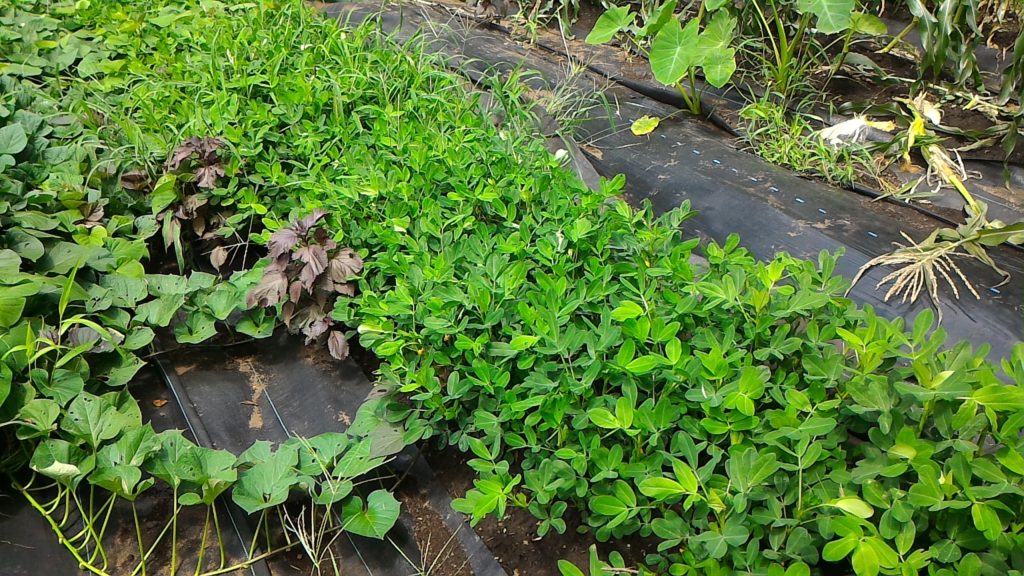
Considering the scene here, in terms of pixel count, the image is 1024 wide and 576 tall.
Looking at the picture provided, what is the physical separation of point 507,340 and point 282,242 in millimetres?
831

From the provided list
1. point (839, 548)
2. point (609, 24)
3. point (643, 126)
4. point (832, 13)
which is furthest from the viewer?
point (609, 24)

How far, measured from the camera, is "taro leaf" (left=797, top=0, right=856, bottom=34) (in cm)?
301

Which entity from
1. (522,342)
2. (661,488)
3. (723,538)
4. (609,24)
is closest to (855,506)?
(723,538)

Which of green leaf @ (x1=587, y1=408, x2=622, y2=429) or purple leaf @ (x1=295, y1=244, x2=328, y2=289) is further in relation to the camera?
purple leaf @ (x1=295, y1=244, x2=328, y2=289)

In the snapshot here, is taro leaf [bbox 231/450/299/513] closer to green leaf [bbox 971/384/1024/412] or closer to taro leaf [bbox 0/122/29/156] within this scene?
green leaf [bbox 971/384/1024/412]

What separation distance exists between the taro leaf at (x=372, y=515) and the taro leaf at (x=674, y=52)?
A: 2416 millimetres

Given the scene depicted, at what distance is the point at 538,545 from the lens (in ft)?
5.60

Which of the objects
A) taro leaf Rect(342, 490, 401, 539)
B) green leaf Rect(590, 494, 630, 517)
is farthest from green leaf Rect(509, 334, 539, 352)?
taro leaf Rect(342, 490, 401, 539)

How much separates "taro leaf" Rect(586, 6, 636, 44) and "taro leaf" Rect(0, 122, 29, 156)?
2552 mm

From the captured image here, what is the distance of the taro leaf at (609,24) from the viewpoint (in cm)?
362

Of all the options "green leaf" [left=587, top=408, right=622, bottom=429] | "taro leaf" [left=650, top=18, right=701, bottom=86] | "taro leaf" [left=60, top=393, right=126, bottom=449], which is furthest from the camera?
"taro leaf" [left=650, top=18, right=701, bottom=86]

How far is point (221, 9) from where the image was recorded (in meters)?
3.99

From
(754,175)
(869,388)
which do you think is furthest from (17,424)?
(754,175)

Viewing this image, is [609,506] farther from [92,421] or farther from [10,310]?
[10,310]
